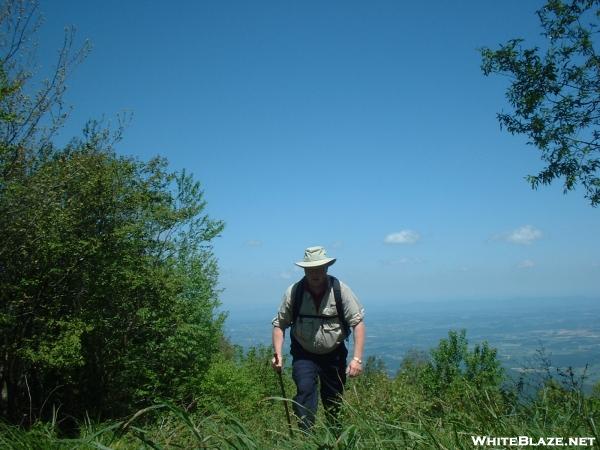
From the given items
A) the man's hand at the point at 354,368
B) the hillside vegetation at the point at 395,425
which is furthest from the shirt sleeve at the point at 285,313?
the hillside vegetation at the point at 395,425

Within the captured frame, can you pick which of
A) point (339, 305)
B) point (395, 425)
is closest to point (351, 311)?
point (339, 305)

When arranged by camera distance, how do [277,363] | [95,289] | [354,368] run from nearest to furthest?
[354,368], [277,363], [95,289]

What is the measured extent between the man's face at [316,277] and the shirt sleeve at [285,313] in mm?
256

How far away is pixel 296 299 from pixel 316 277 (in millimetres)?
301

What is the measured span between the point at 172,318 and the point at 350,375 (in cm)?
1479

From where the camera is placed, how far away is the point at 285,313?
15.8 ft

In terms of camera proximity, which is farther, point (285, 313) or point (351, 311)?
point (285, 313)

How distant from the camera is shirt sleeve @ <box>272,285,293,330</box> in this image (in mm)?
4797

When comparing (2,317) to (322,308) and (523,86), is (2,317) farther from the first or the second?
(523,86)

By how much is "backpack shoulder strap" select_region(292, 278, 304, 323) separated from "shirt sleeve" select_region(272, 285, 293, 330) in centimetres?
4

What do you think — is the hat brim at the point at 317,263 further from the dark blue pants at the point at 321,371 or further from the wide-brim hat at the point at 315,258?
the dark blue pants at the point at 321,371

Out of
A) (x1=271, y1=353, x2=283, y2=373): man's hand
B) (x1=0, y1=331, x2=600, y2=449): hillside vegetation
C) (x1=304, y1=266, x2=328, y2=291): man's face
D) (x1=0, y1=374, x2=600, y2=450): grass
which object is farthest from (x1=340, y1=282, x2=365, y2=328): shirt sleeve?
(x1=0, y1=374, x2=600, y2=450): grass

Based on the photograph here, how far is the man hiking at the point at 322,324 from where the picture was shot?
15.2 ft

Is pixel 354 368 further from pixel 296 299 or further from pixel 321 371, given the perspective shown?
pixel 296 299
